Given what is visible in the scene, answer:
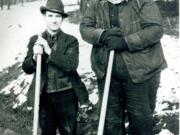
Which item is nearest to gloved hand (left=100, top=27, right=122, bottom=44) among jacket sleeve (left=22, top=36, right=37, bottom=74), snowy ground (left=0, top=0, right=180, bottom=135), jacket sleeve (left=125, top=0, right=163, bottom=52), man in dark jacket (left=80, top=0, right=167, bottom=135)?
man in dark jacket (left=80, top=0, right=167, bottom=135)

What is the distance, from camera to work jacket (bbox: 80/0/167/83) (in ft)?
12.6

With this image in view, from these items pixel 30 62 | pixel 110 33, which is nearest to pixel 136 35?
pixel 110 33

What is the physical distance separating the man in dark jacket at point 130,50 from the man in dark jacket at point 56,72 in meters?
0.37

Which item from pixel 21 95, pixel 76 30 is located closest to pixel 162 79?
pixel 21 95

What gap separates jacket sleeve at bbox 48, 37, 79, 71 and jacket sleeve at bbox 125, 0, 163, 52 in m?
0.77

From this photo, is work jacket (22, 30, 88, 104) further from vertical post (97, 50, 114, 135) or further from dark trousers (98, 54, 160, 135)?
vertical post (97, 50, 114, 135)

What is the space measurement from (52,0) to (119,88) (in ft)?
4.10

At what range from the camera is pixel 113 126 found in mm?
4176

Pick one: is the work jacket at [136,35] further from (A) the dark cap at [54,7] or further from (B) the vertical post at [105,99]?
(A) the dark cap at [54,7]

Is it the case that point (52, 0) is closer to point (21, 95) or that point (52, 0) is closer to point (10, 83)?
point (21, 95)


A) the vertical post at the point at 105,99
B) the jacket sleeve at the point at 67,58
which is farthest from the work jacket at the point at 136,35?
the jacket sleeve at the point at 67,58

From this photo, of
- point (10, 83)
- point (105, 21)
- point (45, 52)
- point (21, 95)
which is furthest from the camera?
point (10, 83)

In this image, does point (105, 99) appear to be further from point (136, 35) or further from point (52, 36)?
point (52, 36)

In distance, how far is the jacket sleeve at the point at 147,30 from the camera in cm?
380
